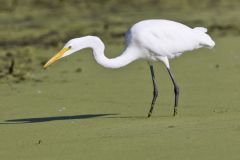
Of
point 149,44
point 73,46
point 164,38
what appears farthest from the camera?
point 164,38

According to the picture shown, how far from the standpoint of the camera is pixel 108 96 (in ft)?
44.3

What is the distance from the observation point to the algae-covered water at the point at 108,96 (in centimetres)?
942

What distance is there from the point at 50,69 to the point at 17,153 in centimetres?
710

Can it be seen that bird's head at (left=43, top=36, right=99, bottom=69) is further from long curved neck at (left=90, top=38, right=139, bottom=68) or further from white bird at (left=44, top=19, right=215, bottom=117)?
long curved neck at (left=90, top=38, right=139, bottom=68)

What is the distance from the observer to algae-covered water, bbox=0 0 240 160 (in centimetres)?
942

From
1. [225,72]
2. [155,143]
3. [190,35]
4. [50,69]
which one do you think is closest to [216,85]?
[225,72]

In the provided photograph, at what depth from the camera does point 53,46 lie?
63.2ft

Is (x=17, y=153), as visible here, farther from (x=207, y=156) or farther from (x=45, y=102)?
(x=45, y=102)

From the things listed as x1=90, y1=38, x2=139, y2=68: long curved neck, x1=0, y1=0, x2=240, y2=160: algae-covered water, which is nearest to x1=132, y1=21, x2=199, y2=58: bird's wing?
x1=90, y1=38, x2=139, y2=68: long curved neck

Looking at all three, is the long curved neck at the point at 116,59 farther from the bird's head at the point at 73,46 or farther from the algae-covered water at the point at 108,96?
the algae-covered water at the point at 108,96

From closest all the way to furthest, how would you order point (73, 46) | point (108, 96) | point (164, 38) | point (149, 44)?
point (73, 46)
point (149, 44)
point (164, 38)
point (108, 96)

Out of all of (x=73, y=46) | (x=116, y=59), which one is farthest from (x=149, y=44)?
(x=73, y=46)

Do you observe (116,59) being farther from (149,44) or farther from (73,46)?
(73,46)

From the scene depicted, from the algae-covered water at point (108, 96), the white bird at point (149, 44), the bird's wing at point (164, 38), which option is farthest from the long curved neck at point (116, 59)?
the algae-covered water at point (108, 96)
